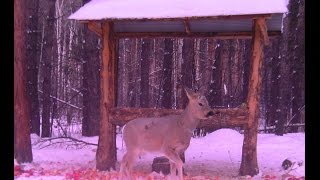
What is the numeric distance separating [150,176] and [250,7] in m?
3.58

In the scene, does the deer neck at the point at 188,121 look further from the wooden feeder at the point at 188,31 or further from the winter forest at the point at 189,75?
the winter forest at the point at 189,75

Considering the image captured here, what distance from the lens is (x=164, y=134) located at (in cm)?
878

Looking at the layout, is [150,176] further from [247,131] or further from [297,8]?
[297,8]

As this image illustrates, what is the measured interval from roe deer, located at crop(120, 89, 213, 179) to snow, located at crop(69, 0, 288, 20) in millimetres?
1425

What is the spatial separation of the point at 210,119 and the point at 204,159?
2.29m

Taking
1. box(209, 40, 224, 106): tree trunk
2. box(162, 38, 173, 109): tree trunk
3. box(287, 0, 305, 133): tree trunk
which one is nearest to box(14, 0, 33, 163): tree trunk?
box(162, 38, 173, 109): tree trunk

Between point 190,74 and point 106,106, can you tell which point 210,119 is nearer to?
point 106,106

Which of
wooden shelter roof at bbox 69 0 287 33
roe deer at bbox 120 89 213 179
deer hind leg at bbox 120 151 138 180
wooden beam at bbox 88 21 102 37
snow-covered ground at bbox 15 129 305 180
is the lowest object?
snow-covered ground at bbox 15 129 305 180

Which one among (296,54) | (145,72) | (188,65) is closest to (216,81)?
(188,65)

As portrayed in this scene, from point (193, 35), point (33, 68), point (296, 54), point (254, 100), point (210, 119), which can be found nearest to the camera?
point (254, 100)

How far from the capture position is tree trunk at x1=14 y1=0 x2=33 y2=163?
10.5m

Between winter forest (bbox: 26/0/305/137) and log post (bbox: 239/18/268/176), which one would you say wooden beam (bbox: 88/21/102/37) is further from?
winter forest (bbox: 26/0/305/137)

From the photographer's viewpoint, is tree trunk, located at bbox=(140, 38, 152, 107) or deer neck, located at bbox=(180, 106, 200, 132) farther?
tree trunk, located at bbox=(140, 38, 152, 107)
